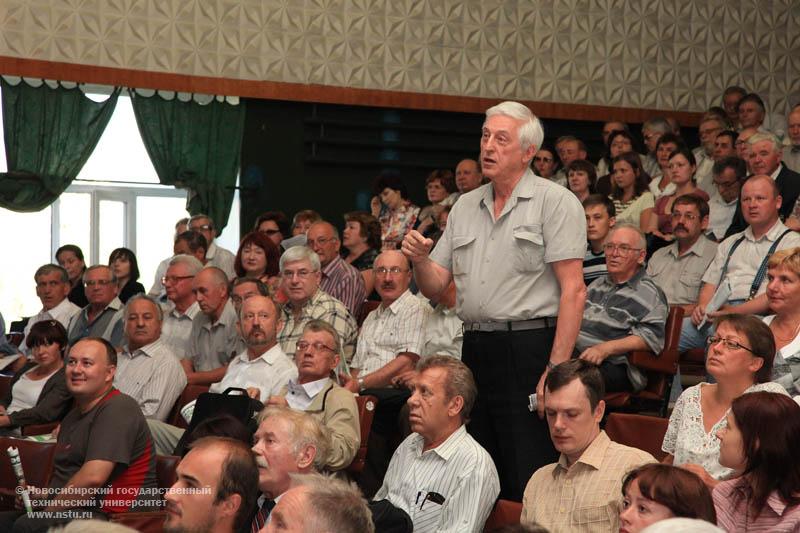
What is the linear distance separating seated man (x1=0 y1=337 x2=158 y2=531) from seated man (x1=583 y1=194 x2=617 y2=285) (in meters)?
2.55

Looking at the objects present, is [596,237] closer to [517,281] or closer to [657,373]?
[657,373]

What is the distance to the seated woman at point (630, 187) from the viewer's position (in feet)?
24.4

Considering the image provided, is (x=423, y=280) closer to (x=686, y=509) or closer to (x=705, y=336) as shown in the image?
(x=686, y=509)

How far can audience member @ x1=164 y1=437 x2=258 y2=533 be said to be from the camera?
2719mm

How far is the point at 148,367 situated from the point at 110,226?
4.45 m

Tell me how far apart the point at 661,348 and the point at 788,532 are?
2015 mm

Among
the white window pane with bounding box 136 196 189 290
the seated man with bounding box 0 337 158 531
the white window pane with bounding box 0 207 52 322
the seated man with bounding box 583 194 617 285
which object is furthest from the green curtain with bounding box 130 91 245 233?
the seated man with bounding box 0 337 158 531

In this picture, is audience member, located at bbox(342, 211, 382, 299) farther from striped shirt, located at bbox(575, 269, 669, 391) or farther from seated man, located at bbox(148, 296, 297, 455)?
striped shirt, located at bbox(575, 269, 669, 391)

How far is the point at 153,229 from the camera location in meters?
9.41

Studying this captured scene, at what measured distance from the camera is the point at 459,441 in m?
3.49

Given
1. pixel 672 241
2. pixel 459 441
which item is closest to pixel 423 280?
pixel 459 441

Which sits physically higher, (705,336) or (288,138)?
(288,138)

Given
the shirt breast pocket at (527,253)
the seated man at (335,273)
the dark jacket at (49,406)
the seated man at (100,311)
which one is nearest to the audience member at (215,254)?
the seated man at (100,311)

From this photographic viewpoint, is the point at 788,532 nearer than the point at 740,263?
Answer: Yes
